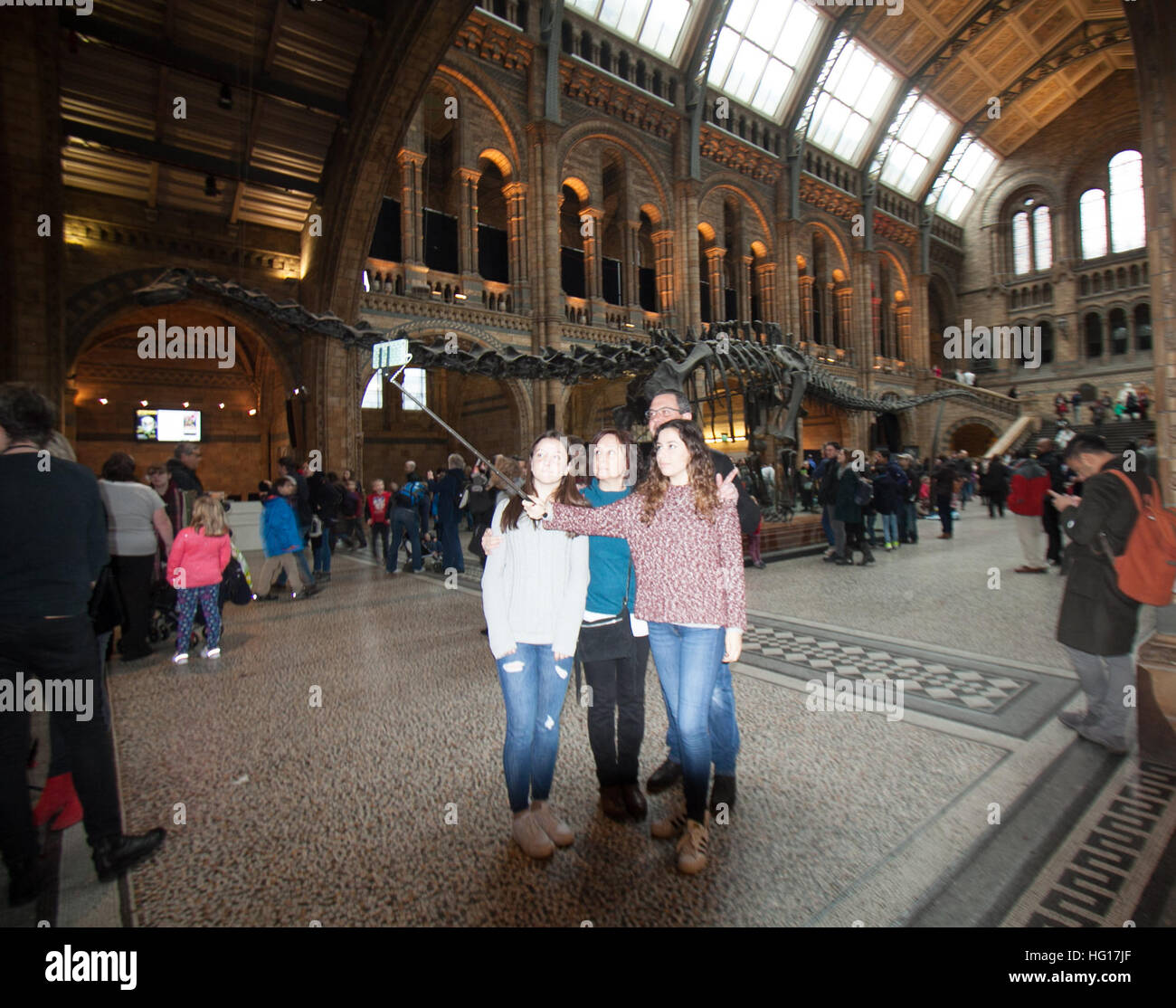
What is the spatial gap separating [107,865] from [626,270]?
64.6 feet

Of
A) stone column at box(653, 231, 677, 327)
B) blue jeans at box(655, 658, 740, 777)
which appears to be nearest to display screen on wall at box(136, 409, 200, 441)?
stone column at box(653, 231, 677, 327)

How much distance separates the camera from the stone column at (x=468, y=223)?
1574 cm

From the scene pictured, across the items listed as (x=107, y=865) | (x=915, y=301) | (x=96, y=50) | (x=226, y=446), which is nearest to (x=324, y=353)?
(x=96, y=50)

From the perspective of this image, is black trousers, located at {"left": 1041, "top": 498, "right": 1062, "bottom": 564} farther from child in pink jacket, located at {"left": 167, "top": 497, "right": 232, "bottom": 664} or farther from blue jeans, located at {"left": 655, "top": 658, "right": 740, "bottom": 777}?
child in pink jacket, located at {"left": 167, "top": 497, "right": 232, "bottom": 664}

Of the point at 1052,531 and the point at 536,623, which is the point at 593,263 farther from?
the point at 536,623

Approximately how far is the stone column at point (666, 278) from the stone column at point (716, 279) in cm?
212

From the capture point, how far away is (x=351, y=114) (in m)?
12.4

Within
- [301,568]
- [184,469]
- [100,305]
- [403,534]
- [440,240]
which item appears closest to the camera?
[184,469]

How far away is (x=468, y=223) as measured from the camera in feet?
52.2

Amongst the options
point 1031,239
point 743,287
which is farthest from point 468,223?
point 1031,239

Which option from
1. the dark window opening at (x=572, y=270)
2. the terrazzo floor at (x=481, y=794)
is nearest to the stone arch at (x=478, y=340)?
the dark window opening at (x=572, y=270)

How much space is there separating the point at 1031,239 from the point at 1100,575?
38.5 m

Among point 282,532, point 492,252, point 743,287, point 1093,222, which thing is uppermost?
point 1093,222
